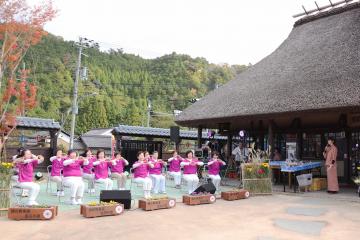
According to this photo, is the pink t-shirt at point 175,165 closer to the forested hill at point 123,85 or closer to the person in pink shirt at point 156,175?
the person in pink shirt at point 156,175

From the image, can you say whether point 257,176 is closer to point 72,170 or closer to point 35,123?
point 72,170

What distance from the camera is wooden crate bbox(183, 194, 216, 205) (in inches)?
348

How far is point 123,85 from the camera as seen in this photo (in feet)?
134

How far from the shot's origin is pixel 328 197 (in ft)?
33.4

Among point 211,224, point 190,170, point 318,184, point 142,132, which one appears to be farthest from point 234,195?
point 142,132

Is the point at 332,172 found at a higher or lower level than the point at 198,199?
higher

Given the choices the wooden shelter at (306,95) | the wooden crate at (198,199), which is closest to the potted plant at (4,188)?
the wooden crate at (198,199)

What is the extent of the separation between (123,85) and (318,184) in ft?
103

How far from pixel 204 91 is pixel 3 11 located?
3001cm

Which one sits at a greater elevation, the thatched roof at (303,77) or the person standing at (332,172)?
the thatched roof at (303,77)

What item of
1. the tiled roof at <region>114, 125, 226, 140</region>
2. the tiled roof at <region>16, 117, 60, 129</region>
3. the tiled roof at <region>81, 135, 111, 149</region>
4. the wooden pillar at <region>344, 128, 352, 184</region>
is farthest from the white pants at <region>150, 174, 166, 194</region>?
the tiled roof at <region>81, 135, 111, 149</region>

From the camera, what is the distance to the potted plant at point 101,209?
7078 mm

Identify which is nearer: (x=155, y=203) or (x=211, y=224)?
(x=211, y=224)

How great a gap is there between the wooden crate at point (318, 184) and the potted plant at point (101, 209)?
663 cm
